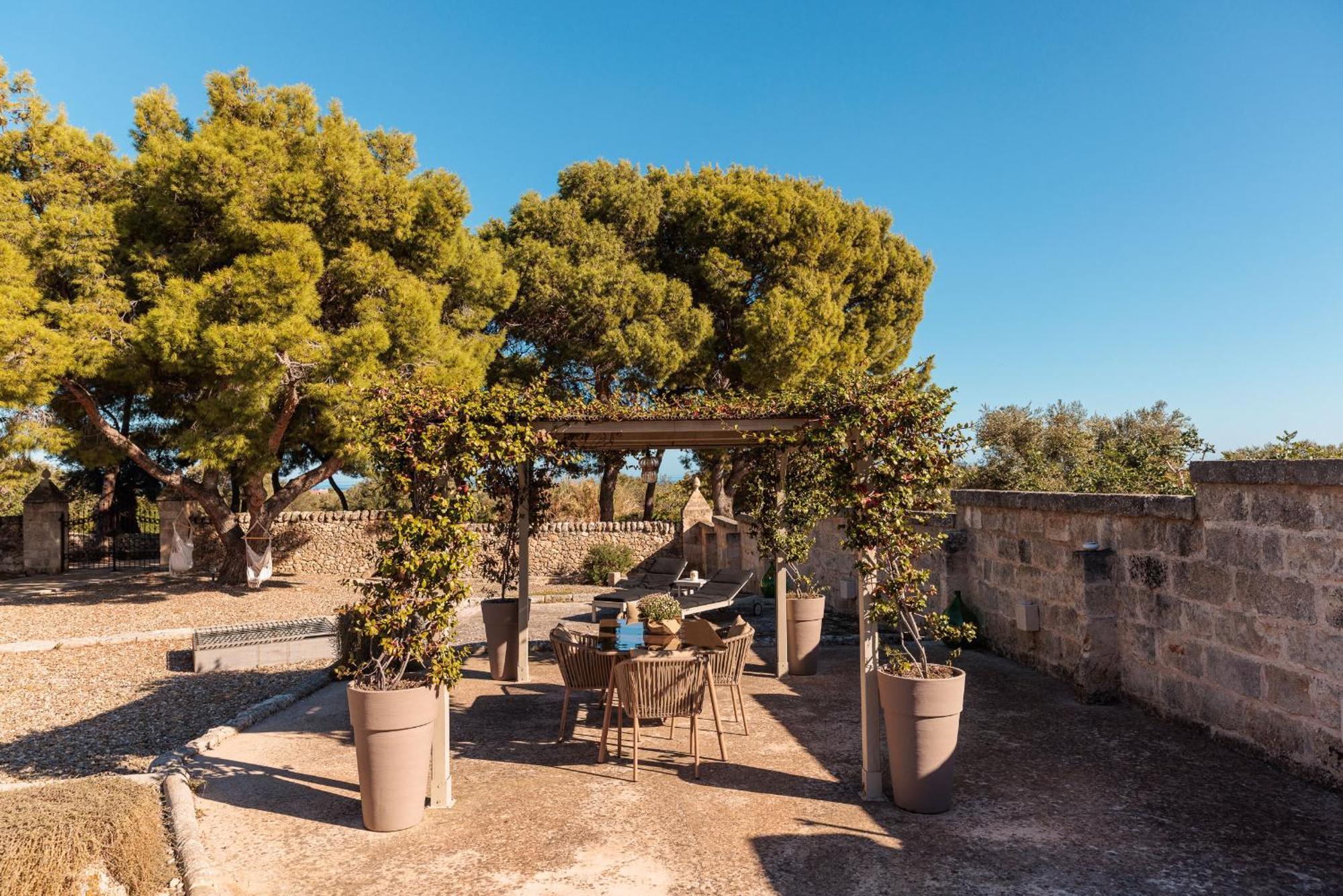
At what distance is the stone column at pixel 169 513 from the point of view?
15.7 m

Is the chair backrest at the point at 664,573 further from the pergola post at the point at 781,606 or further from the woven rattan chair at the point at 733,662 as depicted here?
the woven rattan chair at the point at 733,662

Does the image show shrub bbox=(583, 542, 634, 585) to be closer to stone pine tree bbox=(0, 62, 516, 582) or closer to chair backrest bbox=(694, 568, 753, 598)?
stone pine tree bbox=(0, 62, 516, 582)

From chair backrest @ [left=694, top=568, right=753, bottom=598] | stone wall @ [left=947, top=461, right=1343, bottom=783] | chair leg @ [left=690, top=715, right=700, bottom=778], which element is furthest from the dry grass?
chair backrest @ [left=694, top=568, right=753, bottom=598]

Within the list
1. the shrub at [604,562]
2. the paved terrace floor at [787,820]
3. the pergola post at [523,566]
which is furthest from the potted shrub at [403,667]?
the shrub at [604,562]

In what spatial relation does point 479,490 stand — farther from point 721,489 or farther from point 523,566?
point 721,489

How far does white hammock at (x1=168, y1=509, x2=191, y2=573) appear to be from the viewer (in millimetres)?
15031

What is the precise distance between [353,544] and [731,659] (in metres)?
13.4

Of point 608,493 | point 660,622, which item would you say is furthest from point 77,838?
point 608,493

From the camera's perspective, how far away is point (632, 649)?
533cm

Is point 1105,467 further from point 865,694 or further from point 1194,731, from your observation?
point 865,694

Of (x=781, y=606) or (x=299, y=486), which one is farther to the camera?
(x=299, y=486)

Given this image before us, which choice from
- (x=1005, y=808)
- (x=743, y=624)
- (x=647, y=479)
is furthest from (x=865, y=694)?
(x=647, y=479)

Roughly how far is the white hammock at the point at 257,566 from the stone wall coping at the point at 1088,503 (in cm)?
1140

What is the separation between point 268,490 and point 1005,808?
24694 mm
